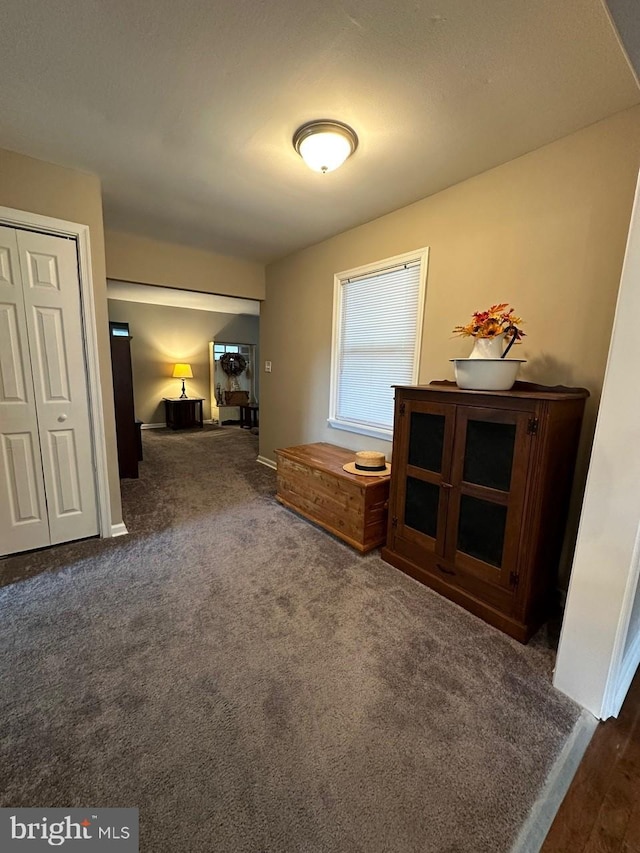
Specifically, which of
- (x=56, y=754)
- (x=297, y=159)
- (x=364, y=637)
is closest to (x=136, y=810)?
(x=56, y=754)

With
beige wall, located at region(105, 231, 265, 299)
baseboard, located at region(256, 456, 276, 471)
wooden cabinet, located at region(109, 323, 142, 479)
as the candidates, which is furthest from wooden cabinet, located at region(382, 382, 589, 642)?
wooden cabinet, located at region(109, 323, 142, 479)

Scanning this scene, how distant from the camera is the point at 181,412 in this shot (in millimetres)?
7086

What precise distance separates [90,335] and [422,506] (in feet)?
8.40

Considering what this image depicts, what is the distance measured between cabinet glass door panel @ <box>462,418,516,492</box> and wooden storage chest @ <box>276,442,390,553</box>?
0.75 m

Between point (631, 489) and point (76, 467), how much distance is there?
320 cm

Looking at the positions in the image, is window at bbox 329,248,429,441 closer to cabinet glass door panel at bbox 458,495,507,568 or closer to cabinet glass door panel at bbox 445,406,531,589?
cabinet glass door panel at bbox 445,406,531,589

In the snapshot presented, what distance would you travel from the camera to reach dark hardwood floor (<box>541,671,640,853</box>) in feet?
3.17

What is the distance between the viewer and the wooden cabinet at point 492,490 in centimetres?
160


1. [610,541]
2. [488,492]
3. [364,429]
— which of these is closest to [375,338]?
[364,429]

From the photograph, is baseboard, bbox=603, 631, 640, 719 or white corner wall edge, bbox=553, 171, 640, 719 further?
baseboard, bbox=603, 631, 640, 719

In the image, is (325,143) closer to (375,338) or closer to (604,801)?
(375,338)

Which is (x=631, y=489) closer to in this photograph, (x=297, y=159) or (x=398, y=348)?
(x=398, y=348)

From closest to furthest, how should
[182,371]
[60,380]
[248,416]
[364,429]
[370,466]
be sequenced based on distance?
[60,380] → [370,466] → [364,429] → [182,371] → [248,416]

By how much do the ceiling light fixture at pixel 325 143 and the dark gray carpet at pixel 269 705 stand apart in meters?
2.48
